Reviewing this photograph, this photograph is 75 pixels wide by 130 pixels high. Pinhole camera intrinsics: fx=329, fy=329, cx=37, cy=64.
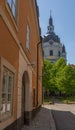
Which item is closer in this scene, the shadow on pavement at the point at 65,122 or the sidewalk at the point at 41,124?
the sidewalk at the point at 41,124

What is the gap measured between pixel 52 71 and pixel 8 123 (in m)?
66.5

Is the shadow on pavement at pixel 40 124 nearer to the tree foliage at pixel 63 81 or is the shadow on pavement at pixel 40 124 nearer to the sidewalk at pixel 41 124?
the sidewalk at pixel 41 124

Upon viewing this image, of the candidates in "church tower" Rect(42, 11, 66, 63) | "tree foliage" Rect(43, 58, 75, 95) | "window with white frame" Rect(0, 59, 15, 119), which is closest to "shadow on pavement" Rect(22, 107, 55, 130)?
"window with white frame" Rect(0, 59, 15, 119)

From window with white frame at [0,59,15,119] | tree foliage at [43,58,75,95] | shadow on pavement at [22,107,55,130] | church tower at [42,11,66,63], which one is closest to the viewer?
window with white frame at [0,59,15,119]

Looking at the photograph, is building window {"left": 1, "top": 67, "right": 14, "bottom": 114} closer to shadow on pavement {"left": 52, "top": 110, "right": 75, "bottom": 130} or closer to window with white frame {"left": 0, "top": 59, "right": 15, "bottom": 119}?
window with white frame {"left": 0, "top": 59, "right": 15, "bottom": 119}

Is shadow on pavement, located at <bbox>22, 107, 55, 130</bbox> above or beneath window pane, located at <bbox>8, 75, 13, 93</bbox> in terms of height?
beneath

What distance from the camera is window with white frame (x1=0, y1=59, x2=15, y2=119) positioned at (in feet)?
26.8

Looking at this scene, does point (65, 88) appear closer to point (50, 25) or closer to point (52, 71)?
point (52, 71)

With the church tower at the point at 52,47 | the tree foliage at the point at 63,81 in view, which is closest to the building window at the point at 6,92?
the tree foliage at the point at 63,81

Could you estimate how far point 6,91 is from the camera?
28.8ft

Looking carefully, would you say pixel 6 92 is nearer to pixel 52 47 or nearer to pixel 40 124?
pixel 40 124

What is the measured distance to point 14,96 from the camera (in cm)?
1021

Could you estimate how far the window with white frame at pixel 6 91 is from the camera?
8.16 m

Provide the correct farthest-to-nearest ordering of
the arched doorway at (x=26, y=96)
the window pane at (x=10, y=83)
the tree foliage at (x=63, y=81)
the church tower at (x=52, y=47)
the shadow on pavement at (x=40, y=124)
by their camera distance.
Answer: the church tower at (x=52, y=47), the tree foliage at (x=63, y=81), the arched doorway at (x=26, y=96), the shadow on pavement at (x=40, y=124), the window pane at (x=10, y=83)
